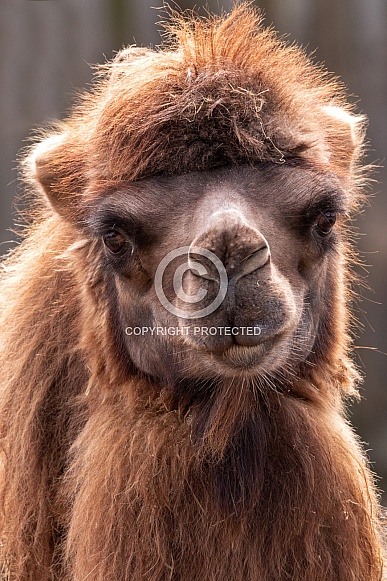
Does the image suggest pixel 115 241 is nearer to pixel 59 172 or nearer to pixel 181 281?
pixel 181 281

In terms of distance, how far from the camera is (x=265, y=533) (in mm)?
3209

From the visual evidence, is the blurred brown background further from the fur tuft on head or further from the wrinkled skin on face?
the wrinkled skin on face

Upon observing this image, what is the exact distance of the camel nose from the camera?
272 centimetres

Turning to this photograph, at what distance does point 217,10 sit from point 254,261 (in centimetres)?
503

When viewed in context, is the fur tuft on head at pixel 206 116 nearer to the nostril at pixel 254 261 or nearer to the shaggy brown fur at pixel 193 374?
the shaggy brown fur at pixel 193 374

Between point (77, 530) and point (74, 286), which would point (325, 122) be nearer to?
point (74, 286)

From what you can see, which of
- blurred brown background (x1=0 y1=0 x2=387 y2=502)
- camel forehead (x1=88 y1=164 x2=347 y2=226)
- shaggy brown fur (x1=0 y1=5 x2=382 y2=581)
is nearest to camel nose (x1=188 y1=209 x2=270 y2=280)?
shaggy brown fur (x1=0 y1=5 x2=382 y2=581)

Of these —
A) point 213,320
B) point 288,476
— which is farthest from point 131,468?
point 213,320

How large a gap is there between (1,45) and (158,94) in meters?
5.04

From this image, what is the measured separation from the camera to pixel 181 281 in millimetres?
2949

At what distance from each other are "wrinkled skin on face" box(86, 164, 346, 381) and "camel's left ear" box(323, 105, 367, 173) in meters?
0.28

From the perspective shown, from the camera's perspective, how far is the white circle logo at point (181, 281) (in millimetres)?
2740

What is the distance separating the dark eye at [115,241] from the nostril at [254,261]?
A: 0.57 metres

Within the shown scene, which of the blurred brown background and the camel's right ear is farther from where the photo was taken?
the blurred brown background
